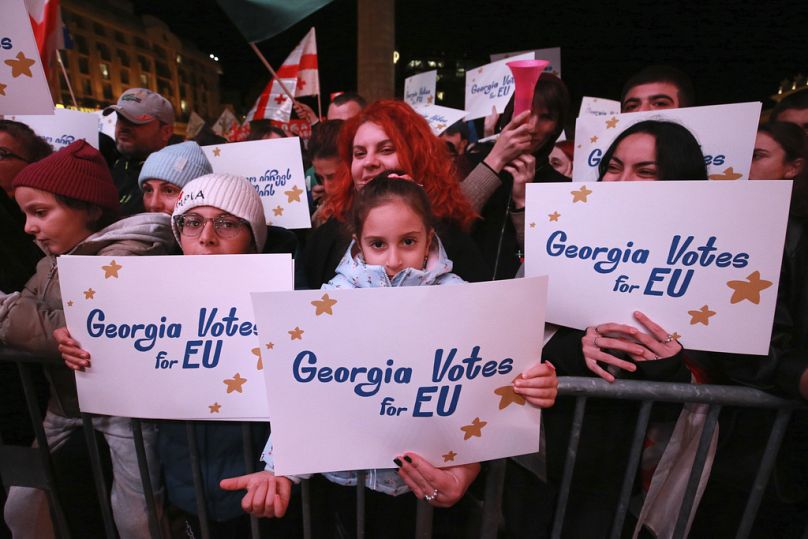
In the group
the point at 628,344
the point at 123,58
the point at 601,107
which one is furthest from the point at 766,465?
the point at 123,58

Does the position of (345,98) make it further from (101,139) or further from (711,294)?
(711,294)

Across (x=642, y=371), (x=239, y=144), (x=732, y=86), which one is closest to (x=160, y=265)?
(x=642, y=371)

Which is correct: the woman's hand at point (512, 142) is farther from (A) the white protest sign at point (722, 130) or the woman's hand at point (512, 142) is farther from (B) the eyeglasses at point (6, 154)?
(B) the eyeglasses at point (6, 154)

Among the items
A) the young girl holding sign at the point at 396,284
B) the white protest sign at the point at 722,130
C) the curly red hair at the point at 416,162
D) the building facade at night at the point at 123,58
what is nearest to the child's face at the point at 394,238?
the young girl holding sign at the point at 396,284

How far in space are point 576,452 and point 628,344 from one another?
14.9 inches

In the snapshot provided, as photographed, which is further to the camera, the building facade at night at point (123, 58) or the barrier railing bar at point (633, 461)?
the building facade at night at point (123, 58)

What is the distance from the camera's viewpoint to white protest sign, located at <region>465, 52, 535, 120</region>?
14.4 feet

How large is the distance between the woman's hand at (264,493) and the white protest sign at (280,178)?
1.94 metres

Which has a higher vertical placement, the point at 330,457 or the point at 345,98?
the point at 345,98

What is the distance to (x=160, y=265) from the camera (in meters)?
1.32

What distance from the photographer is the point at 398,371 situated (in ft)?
3.72

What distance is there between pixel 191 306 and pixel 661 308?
55.2 inches

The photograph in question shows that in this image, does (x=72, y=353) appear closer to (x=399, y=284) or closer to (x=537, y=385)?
(x=399, y=284)

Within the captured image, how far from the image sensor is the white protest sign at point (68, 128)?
3.42m
